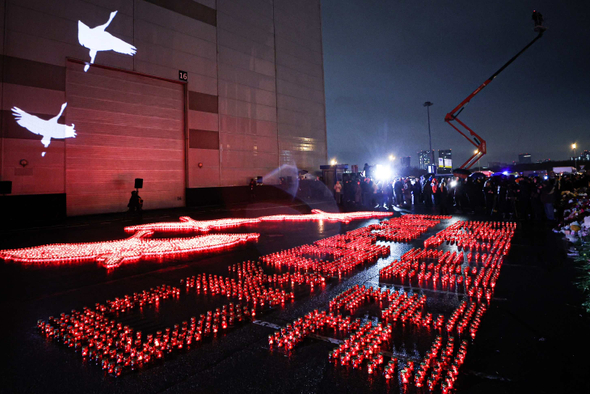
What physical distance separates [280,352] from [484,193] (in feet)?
56.3

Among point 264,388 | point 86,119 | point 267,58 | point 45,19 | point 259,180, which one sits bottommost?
point 264,388

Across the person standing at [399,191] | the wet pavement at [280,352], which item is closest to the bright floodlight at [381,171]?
the person standing at [399,191]

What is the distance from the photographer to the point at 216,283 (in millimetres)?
6145

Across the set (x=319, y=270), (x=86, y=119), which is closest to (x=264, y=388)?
(x=319, y=270)

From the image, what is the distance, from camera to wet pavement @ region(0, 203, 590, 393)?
3084mm

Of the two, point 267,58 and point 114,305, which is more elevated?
point 267,58

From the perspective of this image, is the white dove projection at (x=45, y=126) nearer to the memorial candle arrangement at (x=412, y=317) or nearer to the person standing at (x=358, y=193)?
the memorial candle arrangement at (x=412, y=317)

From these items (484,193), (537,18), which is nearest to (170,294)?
(484,193)

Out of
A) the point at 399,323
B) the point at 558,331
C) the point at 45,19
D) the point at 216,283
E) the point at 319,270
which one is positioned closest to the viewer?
the point at 558,331

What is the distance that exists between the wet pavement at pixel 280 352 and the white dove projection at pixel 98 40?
17.2m

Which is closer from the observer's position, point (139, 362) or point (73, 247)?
point (139, 362)

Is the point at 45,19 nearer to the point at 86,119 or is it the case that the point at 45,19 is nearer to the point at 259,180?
the point at 86,119

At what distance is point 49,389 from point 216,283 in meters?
3.18

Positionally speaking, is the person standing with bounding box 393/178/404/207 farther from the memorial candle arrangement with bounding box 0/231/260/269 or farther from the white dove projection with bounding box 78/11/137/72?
the white dove projection with bounding box 78/11/137/72
